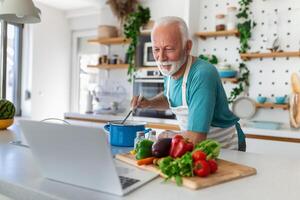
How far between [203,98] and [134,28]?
98.8 inches

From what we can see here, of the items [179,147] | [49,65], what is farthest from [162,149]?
[49,65]

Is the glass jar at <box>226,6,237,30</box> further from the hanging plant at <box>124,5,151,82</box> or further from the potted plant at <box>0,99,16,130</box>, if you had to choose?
the potted plant at <box>0,99,16,130</box>

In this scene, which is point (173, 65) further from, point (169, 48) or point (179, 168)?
point (179, 168)

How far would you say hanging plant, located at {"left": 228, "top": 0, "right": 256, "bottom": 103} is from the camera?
3029 mm

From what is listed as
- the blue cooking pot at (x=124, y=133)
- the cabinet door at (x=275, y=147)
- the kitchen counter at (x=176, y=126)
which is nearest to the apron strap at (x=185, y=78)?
the blue cooking pot at (x=124, y=133)

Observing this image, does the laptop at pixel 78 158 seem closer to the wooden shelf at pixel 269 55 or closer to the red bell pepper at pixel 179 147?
the red bell pepper at pixel 179 147

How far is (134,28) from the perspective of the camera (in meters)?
3.54

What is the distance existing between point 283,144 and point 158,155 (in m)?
1.82

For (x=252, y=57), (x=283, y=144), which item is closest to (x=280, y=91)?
(x=252, y=57)

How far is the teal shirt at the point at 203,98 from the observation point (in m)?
1.17

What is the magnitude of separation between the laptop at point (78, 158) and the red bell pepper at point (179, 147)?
0.11 m

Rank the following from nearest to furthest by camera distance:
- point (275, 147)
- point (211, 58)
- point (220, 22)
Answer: point (275, 147) → point (220, 22) → point (211, 58)

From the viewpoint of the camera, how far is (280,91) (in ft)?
9.74

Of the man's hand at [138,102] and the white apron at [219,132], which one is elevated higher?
the man's hand at [138,102]
